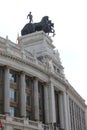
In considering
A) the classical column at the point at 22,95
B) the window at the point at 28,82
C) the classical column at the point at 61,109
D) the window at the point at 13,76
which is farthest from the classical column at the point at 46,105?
the window at the point at 13,76

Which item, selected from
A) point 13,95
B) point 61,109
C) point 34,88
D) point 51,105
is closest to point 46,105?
point 51,105

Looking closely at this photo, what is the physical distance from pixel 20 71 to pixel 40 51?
49.1 feet

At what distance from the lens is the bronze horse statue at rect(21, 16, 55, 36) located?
274ft

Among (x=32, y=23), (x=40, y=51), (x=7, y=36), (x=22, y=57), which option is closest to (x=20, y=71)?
(x=22, y=57)

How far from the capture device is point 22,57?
2584 inches

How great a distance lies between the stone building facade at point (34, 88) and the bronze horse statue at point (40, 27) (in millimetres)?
2593

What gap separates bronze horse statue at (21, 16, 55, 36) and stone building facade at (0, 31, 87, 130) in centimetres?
259

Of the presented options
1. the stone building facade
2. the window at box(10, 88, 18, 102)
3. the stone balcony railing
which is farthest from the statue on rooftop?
the stone balcony railing

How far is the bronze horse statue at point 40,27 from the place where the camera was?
83.5 m

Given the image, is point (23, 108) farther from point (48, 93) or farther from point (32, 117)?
point (48, 93)

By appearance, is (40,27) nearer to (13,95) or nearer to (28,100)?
(28,100)

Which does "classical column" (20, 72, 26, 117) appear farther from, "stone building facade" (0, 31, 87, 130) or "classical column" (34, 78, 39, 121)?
"classical column" (34, 78, 39, 121)

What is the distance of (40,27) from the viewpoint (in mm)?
84438

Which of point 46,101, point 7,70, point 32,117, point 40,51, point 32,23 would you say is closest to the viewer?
point 7,70
